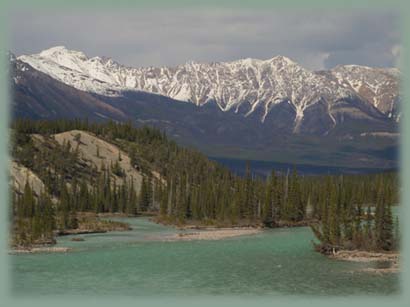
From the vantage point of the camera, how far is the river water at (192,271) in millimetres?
67250

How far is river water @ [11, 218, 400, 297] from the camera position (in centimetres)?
6725

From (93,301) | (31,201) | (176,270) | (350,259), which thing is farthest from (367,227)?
(31,201)

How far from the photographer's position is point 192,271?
3086 inches

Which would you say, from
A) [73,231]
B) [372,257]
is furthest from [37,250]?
[372,257]

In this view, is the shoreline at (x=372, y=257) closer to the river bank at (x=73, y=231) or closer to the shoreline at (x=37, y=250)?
the shoreline at (x=37, y=250)

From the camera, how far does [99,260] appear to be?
3442 inches

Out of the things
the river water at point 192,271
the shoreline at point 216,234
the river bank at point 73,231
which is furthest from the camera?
the shoreline at point 216,234

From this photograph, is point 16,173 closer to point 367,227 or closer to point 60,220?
point 60,220

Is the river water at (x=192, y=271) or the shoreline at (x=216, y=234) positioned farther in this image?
the shoreline at (x=216, y=234)

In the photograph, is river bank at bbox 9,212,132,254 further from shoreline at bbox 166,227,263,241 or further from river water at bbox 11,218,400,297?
shoreline at bbox 166,227,263,241

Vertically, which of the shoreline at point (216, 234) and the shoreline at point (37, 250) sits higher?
the shoreline at point (216, 234)

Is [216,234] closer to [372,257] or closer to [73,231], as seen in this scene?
[73,231]

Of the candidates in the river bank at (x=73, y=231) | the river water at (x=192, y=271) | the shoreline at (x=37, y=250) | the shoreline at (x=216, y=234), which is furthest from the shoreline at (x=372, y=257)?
the river bank at (x=73, y=231)

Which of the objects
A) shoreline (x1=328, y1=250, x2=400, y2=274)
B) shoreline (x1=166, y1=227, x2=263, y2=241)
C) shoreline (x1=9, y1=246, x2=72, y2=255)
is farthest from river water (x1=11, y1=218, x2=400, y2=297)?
shoreline (x1=166, y1=227, x2=263, y2=241)
